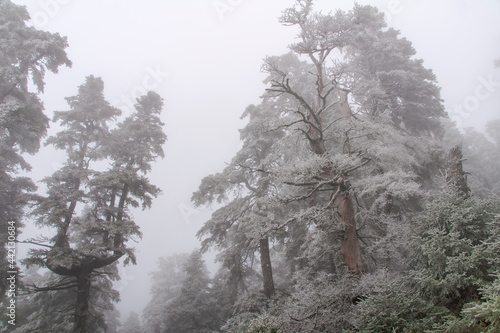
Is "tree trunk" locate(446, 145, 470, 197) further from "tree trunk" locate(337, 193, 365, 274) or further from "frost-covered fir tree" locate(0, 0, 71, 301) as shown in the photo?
"frost-covered fir tree" locate(0, 0, 71, 301)

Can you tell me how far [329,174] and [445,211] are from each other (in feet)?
10.3

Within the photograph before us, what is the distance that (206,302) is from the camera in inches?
741

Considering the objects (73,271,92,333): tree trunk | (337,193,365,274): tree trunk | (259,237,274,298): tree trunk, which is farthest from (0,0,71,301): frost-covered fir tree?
(337,193,365,274): tree trunk

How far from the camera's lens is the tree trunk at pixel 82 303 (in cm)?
1188

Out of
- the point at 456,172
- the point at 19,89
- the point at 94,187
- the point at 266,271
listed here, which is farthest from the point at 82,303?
the point at 456,172

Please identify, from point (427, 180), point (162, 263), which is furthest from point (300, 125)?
point (162, 263)

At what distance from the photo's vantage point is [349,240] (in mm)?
7672

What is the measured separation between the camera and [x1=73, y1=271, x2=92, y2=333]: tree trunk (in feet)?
39.0

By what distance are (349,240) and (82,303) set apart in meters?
13.3

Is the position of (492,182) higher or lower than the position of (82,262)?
higher

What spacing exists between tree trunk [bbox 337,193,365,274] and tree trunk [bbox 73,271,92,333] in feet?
42.1

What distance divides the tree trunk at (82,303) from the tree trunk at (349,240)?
Answer: 42.1 feet

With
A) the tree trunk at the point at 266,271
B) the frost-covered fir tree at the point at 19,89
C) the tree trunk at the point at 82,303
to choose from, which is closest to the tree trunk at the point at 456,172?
the tree trunk at the point at 266,271

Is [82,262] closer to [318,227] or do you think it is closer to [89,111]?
[89,111]
